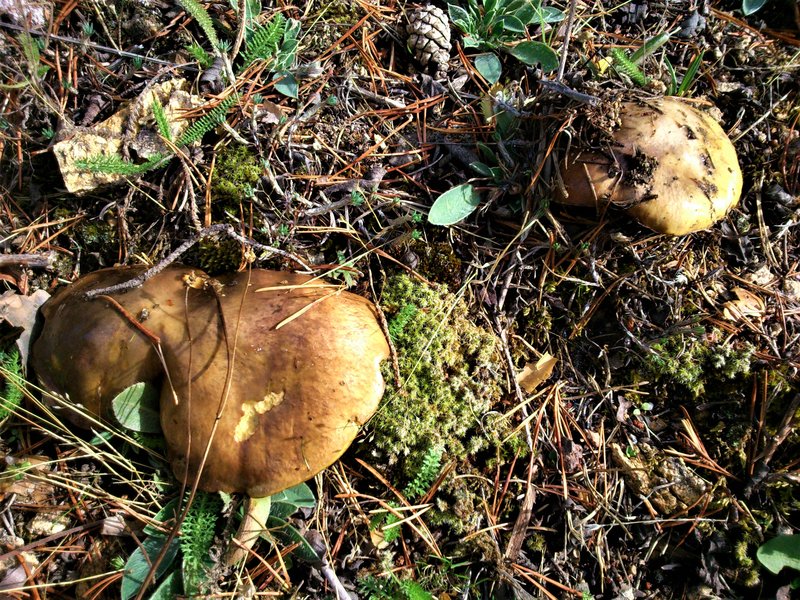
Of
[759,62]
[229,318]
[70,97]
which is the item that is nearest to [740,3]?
[759,62]

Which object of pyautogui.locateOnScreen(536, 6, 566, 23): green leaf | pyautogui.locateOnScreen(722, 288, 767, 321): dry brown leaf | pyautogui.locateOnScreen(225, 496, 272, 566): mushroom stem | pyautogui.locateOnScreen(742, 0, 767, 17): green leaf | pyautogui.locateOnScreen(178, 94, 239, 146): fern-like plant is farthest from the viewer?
pyautogui.locateOnScreen(742, 0, 767, 17): green leaf

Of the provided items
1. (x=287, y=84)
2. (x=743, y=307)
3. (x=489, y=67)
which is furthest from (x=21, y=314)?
(x=743, y=307)

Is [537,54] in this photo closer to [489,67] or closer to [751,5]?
[489,67]

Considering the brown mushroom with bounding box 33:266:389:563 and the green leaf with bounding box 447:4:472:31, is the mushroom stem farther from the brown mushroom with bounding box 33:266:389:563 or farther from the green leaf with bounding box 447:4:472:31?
the green leaf with bounding box 447:4:472:31

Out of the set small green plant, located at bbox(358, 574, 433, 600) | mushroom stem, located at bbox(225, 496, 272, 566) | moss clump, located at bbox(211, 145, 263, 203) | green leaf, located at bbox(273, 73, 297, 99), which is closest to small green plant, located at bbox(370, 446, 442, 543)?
small green plant, located at bbox(358, 574, 433, 600)

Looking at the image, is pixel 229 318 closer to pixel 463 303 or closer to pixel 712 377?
pixel 463 303

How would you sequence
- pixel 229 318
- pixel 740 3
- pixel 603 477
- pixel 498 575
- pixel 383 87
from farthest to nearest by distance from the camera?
1. pixel 740 3
2. pixel 383 87
3. pixel 603 477
4. pixel 498 575
5. pixel 229 318
